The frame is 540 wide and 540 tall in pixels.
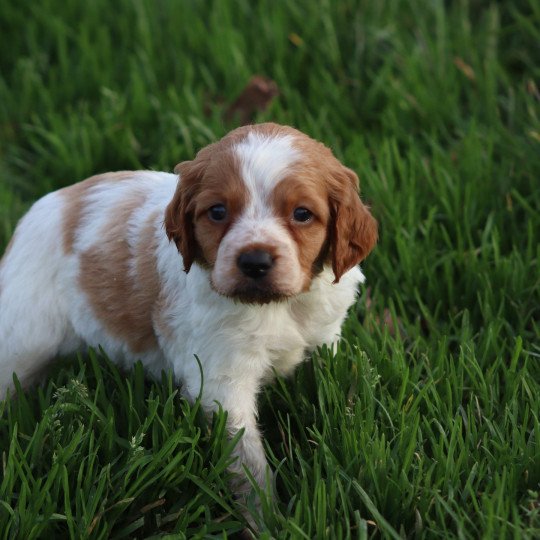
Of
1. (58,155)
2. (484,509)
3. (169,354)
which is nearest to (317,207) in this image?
(169,354)

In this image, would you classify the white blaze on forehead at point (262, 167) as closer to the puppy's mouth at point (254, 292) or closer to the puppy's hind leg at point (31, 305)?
the puppy's mouth at point (254, 292)

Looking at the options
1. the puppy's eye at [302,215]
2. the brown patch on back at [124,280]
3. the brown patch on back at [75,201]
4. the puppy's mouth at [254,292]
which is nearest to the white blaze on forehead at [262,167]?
the puppy's eye at [302,215]

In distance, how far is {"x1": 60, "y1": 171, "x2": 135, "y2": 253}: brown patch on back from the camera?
3.89 m

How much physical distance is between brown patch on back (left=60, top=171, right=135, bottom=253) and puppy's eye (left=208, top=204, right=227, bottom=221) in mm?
871

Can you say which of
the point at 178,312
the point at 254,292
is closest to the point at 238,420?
the point at 178,312

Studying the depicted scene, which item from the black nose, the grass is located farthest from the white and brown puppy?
the grass

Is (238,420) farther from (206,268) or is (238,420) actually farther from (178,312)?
(206,268)

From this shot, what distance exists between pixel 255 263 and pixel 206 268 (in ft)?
1.20

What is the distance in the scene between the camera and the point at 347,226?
3.35 m

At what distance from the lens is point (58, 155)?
549 centimetres

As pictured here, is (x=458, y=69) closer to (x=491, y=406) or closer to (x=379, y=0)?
(x=379, y=0)

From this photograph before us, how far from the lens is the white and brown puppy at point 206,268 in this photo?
316cm

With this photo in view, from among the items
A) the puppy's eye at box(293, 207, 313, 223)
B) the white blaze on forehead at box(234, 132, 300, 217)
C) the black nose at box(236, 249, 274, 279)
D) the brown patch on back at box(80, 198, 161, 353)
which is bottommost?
the brown patch on back at box(80, 198, 161, 353)

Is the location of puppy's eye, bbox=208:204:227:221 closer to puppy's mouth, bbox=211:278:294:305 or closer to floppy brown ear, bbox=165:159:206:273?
floppy brown ear, bbox=165:159:206:273
